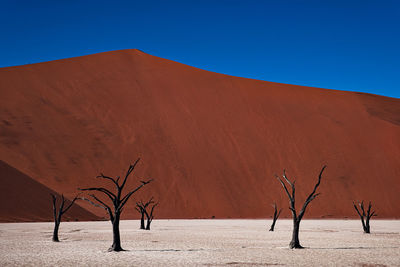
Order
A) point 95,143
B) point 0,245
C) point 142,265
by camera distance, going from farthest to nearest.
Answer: point 95,143, point 0,245, point 142,265

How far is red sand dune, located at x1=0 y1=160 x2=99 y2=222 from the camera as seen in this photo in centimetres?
3284

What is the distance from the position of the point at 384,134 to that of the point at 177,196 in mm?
28911

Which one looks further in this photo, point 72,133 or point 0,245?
point 72,133

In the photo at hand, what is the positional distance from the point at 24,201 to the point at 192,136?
21.3 meters

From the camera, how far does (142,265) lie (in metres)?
10.4

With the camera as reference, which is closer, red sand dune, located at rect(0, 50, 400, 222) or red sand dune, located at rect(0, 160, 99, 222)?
red sand dune, located at rect(0, 160, 99, 222)

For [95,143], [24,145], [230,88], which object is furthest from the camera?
[230,88]

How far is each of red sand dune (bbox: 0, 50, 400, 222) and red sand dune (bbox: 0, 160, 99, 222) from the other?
2474 millimetres

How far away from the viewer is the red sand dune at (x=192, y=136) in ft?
144

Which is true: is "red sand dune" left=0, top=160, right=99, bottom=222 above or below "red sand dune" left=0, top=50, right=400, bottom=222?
below

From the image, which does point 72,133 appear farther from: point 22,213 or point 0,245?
point 0,245

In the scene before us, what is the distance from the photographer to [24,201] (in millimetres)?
34219

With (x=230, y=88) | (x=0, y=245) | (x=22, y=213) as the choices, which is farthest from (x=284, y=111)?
(x=0, y=245)

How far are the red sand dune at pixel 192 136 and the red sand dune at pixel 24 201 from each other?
2.47 meters
